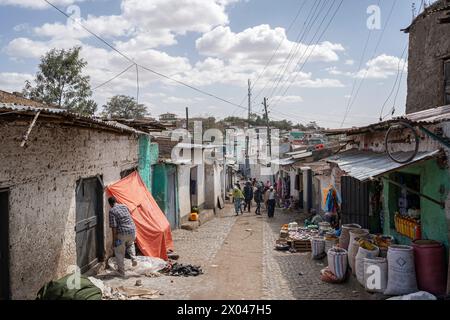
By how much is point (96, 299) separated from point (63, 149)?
2656 millimetres

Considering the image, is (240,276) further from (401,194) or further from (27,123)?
(27,123)

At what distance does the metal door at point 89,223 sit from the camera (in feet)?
28.0

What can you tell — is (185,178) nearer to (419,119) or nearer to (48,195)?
(48,195)

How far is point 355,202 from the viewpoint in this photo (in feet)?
38.6

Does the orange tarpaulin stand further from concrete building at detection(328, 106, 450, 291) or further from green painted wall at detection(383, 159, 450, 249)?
green painted wall at detection(383, 159, 450, 249)

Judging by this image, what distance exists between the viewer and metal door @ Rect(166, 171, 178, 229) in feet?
52.9

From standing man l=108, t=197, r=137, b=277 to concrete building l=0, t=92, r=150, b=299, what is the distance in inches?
22.5

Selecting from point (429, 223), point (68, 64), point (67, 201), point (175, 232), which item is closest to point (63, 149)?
point (67, 201)

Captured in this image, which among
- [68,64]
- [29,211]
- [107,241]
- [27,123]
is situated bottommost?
[107,241]

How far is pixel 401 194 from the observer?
32.1 feet

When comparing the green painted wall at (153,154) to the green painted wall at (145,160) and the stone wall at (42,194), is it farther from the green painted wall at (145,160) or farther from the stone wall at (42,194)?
the stone wall at (42,194)

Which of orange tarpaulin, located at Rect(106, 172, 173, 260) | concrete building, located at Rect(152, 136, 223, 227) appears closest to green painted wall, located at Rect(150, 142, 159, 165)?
concrete building, located at Rect(152, 136, 223, 227)

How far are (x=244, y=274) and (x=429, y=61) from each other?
11137 millimetres

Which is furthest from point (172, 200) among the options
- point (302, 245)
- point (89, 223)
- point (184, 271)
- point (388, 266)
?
point (388, 266)
